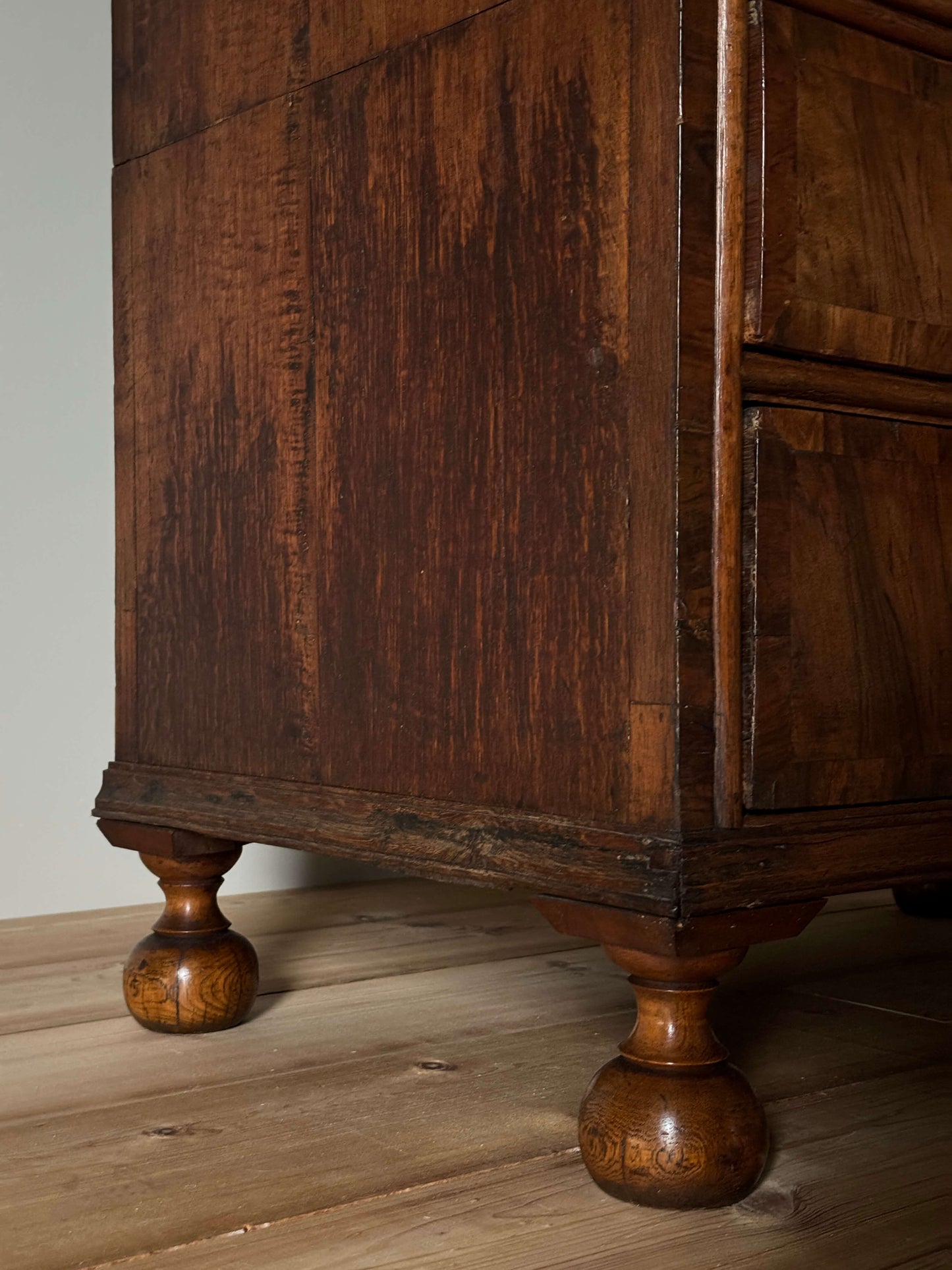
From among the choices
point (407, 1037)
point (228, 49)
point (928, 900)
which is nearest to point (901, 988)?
point (928, 900)

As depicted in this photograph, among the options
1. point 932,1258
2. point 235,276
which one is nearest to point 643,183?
point 235,276

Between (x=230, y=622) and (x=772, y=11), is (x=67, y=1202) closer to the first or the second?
(x=230, y=622)

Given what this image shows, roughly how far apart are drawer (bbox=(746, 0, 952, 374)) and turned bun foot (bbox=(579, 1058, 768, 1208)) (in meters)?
0.37

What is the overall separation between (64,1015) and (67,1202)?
1.29ft

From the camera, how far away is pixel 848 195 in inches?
29.8

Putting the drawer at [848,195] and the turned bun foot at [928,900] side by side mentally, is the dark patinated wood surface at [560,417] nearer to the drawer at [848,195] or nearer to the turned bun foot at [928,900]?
the drawer at [848,195]

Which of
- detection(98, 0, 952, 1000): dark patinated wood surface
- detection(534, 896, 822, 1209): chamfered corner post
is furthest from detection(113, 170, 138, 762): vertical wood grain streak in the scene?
detection(534, 896, 822, 1209): chamfered corner post

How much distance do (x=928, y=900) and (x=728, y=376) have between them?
0.99m

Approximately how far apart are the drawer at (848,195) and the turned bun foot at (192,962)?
1.97ft

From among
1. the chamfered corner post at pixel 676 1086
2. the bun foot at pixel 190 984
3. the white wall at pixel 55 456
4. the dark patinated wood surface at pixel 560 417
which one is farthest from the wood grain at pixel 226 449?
the white wall at pixel 55 456

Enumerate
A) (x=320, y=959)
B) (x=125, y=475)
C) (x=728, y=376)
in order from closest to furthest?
(x=728, y=376) → (x=125, y=475) → (x=320, y=959)

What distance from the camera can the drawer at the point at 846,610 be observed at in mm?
730

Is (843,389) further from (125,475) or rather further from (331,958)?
(331,958)

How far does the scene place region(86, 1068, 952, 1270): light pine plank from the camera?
2.23 ft
